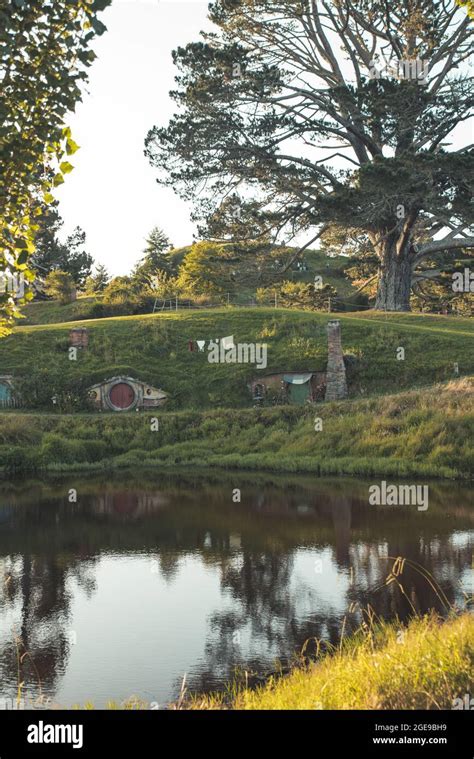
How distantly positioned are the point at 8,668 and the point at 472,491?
69.7 feet

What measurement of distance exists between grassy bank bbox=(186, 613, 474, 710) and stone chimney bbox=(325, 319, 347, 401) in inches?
1327

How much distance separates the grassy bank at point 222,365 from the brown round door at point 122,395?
1372 mm

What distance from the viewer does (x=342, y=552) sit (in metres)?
23.3

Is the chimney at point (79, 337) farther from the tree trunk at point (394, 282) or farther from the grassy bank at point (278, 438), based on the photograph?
the tree trunk at point (394, 282)

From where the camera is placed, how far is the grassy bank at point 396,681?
8.70 metres

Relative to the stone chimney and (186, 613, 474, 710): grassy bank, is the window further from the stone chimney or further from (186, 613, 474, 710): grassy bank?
(186, 613, 474, 710): grassy bank

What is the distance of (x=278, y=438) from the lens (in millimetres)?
40969

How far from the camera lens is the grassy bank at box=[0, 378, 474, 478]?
3653cm

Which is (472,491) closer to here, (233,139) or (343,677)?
(343,677)

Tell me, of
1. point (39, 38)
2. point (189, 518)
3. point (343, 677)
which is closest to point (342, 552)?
point (189, 518)

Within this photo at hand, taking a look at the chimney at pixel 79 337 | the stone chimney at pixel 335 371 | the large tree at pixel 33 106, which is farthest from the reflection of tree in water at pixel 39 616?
the chimney at pixel 79 337

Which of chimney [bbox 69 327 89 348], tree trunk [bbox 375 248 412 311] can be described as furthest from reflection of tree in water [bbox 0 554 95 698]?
tree trunk [bbox 375 248 412 311]

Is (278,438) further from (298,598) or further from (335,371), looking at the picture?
(298,598)

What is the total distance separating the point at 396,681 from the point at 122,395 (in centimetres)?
3898
